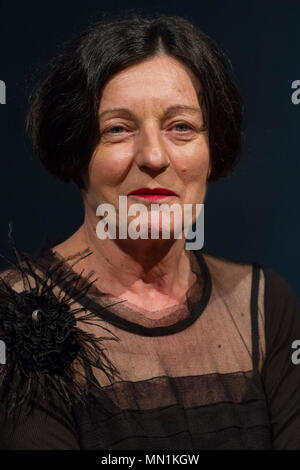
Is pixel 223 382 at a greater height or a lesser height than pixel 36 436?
greater

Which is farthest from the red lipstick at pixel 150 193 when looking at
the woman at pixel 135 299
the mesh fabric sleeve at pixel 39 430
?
the mesh fabric sleeve at pixel 39 430

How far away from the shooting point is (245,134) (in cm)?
153

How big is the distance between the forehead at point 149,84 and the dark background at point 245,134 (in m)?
0.22

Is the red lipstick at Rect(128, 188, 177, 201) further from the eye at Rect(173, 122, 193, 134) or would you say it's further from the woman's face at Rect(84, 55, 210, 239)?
the eye at Rect(173, 122, 193, 134)

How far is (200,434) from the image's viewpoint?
127 centimetres

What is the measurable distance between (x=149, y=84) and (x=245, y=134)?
0.33 meters

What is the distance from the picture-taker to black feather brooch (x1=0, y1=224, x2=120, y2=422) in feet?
3.87

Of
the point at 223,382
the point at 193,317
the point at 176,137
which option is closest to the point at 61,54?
the point at 176,137

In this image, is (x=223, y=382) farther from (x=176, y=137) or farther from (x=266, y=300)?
(x=176, y=137)

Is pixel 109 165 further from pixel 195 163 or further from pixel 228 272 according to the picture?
pixel 228 272

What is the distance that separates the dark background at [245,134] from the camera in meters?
1.47

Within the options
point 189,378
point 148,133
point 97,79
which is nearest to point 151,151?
point 148,133

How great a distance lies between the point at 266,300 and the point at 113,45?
548 millimetres

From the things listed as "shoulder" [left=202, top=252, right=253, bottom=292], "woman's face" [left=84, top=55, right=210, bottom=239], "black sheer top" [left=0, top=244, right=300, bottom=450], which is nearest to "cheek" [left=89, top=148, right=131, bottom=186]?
"woman's face" [left=84, top=55, right=210, bottom=239]
